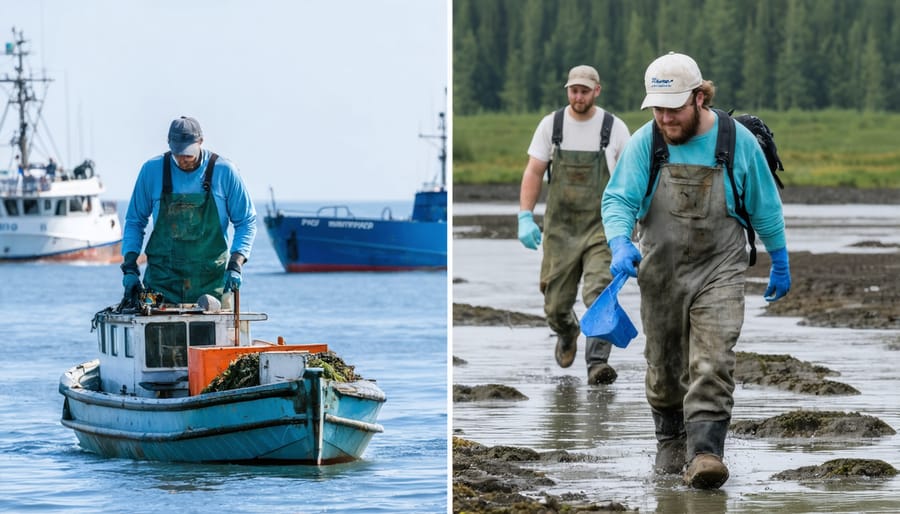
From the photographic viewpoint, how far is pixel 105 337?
1567cm

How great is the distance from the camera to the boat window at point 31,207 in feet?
233

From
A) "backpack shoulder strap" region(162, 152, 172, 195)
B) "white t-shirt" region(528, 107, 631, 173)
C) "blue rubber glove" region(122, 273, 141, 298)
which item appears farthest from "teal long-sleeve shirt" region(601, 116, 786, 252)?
"blue rubber glove" region(122, 273, 141, 298)

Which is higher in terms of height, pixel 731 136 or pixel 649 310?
pixel 731 136

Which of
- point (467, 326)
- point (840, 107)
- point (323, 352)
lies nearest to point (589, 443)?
point (323, 352)

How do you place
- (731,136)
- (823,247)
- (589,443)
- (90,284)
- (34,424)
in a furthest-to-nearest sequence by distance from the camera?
(90,284)
(823,247)
(34,424)
(589,443)
(731,136)

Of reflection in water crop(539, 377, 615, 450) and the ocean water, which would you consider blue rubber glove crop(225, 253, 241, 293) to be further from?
reflection in water crop(539, 377, 615, 450)

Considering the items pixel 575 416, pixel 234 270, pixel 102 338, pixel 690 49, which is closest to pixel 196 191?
pixel 234 270

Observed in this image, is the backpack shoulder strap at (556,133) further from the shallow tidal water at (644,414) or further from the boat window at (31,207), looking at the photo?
the boat window at (31,207)

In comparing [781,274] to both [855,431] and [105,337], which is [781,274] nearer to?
[855,431]

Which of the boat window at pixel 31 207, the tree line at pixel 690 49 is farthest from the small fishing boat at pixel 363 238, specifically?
the boat window at pixel 31 207

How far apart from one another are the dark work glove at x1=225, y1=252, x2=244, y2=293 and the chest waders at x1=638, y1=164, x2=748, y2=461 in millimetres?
4731

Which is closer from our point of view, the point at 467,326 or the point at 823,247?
the point at 467,326

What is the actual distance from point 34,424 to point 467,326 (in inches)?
189

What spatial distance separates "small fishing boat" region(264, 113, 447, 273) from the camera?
64.9 m
